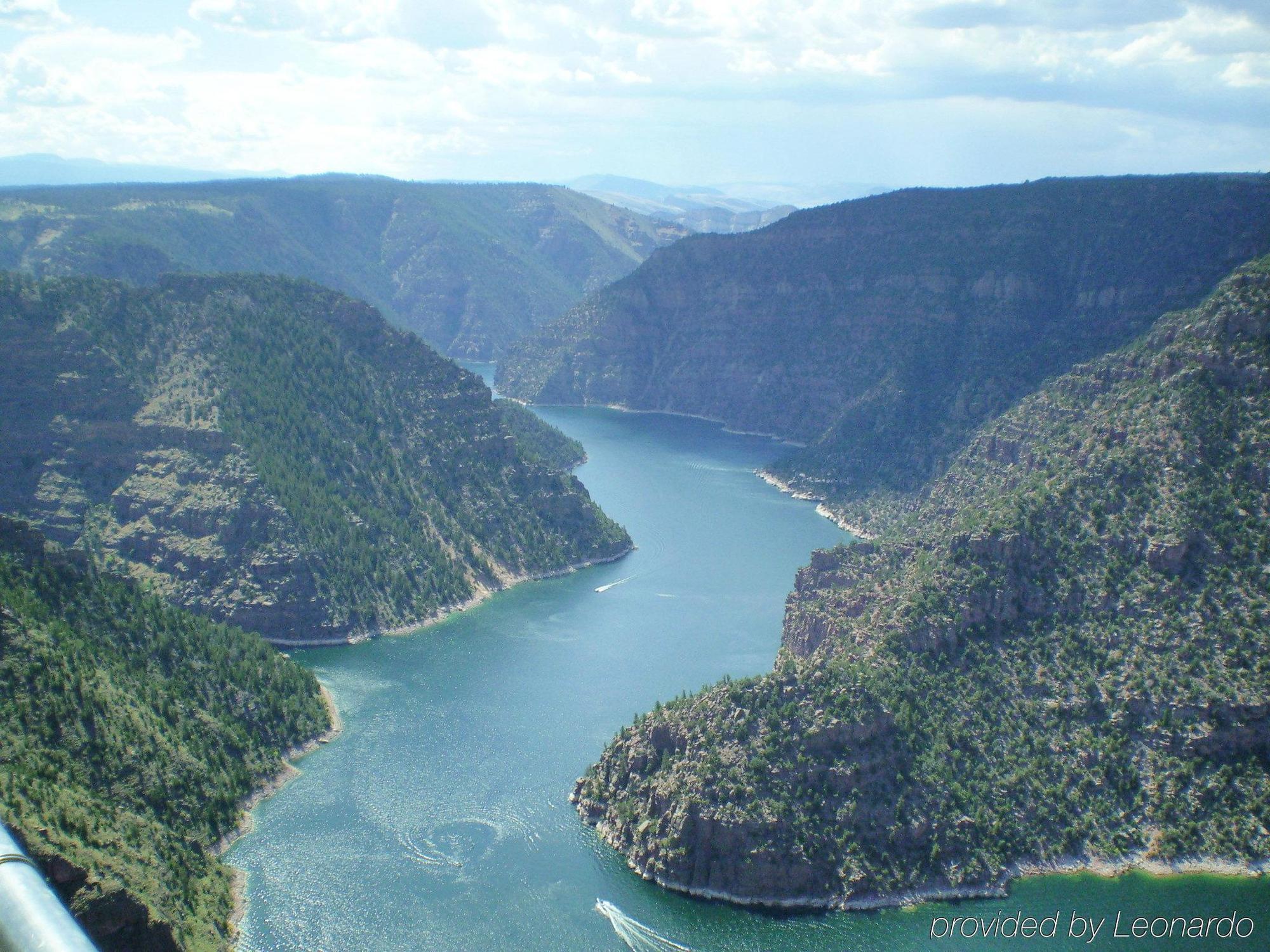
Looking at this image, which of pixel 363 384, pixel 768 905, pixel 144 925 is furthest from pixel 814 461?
pixel 144 925

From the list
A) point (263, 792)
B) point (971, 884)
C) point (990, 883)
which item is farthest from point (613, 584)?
point (990, 883)

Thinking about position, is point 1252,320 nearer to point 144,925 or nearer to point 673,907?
point 673,907

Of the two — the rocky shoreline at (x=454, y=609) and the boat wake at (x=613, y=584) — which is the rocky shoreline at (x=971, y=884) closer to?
the rocky shoreline at (x=454, y=609)

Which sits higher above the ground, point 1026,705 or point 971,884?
point 1026,705

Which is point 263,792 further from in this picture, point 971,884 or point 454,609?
point 971,884

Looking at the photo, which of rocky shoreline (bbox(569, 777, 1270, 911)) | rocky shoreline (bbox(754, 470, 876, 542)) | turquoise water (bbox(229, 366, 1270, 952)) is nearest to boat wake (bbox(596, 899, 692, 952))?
turquoise water (bbox(229, 366, 1270, 952))

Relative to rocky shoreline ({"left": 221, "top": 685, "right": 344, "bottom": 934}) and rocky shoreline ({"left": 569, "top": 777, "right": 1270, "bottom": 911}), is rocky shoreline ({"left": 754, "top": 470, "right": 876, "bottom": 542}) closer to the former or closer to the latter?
rocky shoreline ({"left": 569, "top": 777, "right": 1270, "bottom": 911})
